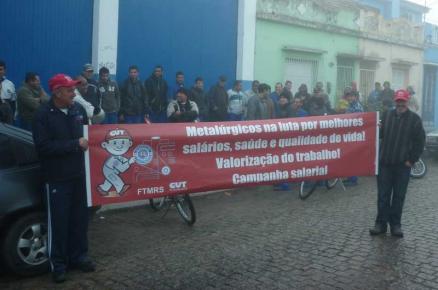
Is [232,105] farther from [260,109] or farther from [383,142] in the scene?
[383,142]

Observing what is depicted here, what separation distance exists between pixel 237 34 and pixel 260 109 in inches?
153

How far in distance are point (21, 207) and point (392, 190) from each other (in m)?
4.64

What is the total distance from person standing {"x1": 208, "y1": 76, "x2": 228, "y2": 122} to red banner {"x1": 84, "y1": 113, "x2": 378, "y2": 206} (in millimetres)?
5331

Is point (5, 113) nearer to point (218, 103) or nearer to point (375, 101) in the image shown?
point (218, 103)

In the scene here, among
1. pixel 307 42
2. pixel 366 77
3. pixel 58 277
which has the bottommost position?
pixel 58 277

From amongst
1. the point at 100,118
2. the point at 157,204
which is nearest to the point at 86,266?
the point at 157,204

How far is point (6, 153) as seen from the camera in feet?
16.8

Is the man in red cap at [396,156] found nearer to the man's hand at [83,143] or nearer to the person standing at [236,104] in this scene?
the man's hand at [83,143]

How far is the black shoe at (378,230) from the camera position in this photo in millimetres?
6734

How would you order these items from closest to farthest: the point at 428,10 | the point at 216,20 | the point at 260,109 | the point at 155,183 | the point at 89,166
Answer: the point at 89,166
the point at 155,183
the point at 260,109
the point at 216,20
the point at 428,10

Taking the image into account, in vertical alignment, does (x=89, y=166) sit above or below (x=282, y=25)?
below

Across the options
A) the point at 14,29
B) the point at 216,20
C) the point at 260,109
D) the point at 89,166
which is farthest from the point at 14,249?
the point at 216,20

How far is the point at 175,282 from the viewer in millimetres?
4930

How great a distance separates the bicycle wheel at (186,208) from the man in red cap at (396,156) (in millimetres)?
2398
